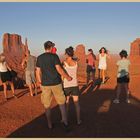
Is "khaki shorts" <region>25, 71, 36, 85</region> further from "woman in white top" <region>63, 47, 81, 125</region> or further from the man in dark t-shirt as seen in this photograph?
the man in dark t-shirt

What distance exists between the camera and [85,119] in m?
7.98

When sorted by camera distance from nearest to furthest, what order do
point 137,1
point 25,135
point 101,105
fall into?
1. point 25,135
2. point 101,105
3. point 137,1

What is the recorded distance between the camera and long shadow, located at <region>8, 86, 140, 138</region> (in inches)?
262

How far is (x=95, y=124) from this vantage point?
7.43 meters

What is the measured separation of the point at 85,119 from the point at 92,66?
23.0ft

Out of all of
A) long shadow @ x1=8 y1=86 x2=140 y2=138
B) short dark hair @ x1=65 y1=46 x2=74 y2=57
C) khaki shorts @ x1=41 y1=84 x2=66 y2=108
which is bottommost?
long shadow @ x1=8 y1=86 x2=140 y2=138

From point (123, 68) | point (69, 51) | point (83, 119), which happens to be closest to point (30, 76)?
point (123, 68)

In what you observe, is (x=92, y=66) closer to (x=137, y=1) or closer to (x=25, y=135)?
(x=137, y=1)

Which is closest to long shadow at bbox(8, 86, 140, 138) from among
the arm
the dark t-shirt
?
the dark t-shirt

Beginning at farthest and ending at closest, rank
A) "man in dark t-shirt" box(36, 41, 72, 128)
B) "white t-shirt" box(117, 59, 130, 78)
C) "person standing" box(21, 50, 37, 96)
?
"person standing" box(21, 50, 37, 96), "white t-shirt" box(117, 59, 130, 78), "man in dark t-shirt" box(36, 41, 72, 128)

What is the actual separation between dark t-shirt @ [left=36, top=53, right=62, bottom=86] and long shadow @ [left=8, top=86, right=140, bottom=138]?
1174 millimetres

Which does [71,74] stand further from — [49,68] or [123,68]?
[123,68]

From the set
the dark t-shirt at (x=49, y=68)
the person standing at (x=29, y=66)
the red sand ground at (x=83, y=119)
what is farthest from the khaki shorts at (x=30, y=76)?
the dark t-shirt at (x=49, y=68)

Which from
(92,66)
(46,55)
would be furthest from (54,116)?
(92,66)
